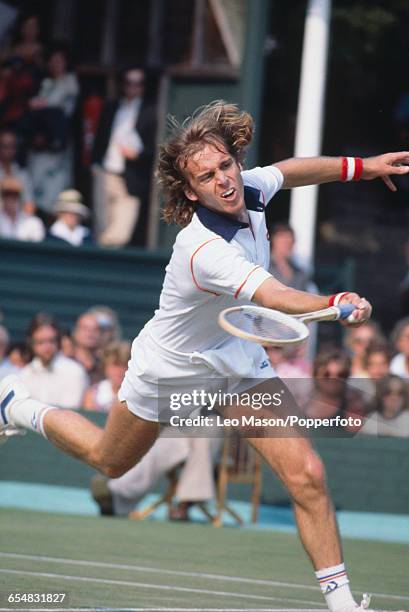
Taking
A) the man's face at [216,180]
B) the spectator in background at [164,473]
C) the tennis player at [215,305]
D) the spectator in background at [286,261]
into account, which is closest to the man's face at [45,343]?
the spectator in background at [164,473]

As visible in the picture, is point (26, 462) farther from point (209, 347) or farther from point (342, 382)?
point (209, 347)

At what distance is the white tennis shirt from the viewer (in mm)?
5771

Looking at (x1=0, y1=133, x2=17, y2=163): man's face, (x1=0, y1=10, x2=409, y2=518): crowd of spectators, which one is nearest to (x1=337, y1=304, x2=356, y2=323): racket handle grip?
(x1=0, y1=10, x2=409, y2=518): crowd of spectators

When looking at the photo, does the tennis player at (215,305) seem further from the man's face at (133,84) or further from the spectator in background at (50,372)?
the man's face at (133,84)

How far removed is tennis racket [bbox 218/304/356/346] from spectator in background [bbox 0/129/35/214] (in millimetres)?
10323

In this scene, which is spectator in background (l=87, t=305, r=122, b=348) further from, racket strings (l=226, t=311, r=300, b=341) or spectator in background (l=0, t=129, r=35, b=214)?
racket strings (l=226, t=311, r=300, b=341)

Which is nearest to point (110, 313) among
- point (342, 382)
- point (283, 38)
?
point (342, 382)

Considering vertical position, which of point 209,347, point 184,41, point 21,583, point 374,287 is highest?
point 184,41

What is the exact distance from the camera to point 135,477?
11.8 metres

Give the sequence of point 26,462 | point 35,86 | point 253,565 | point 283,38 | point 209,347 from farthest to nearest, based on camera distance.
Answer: point 283,38 < point 35,86 < point 26,462 < point 253,565 < point 209,347

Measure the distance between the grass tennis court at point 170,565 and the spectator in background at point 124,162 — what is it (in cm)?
560

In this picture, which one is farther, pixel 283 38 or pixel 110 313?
pixel 283 38

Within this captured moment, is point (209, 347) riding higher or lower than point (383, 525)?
higher

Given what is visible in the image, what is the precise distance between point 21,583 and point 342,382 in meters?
5.47
